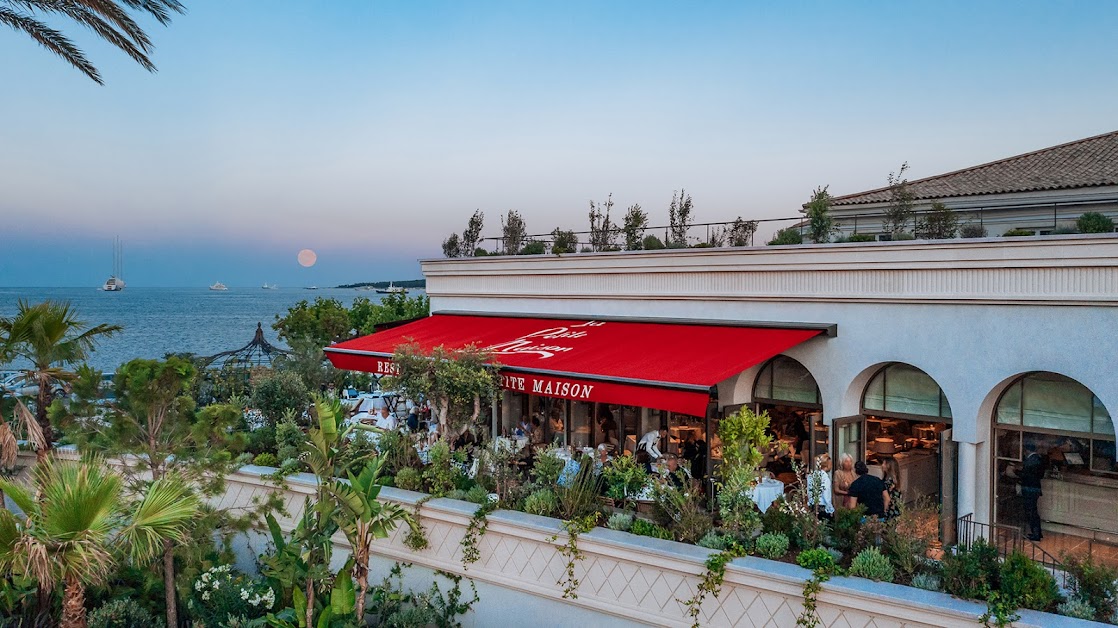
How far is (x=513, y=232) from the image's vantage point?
20750mm

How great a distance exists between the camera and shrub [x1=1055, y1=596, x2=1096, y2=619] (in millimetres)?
7773

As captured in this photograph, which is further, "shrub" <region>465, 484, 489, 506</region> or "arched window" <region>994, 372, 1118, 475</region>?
"shrub" <region>465, 484, 489, 506</region>

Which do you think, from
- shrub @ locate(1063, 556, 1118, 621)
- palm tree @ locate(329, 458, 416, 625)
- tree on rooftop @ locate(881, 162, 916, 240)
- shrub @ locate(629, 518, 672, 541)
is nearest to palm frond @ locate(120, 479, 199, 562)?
palm tree @ locate(329, 458, 416, 625)

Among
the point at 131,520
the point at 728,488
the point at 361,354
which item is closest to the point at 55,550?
the point at 131,520

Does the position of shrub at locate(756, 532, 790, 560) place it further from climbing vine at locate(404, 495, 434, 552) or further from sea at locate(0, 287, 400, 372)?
sea at locate(0, 287, 400, 372)

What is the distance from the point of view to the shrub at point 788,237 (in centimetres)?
1492

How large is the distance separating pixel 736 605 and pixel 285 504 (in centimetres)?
895

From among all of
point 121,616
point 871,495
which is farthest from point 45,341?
point 871,495

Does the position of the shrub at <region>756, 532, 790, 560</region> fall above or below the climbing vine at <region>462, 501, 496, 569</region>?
above

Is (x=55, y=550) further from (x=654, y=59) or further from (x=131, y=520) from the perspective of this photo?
(x=654, y=59)

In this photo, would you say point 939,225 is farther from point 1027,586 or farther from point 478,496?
point 478,496

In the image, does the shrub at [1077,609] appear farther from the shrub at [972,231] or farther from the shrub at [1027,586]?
the shrub at [972,231]

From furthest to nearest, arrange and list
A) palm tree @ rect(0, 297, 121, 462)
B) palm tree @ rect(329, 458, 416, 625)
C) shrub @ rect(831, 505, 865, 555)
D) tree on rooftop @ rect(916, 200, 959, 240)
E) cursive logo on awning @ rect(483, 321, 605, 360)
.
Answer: cursive logo on awning @ rect(483, 321, 605, 360), tree on rooftop @ rect(916, 200, 959, 240), palm tree @ rect(0, 297, 121, 462), palm tree @ rect(329, 458, 416, 625), shrub @ rect(831, 505, 865, 555)

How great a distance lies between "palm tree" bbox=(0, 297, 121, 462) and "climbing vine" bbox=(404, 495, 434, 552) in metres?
5.75
